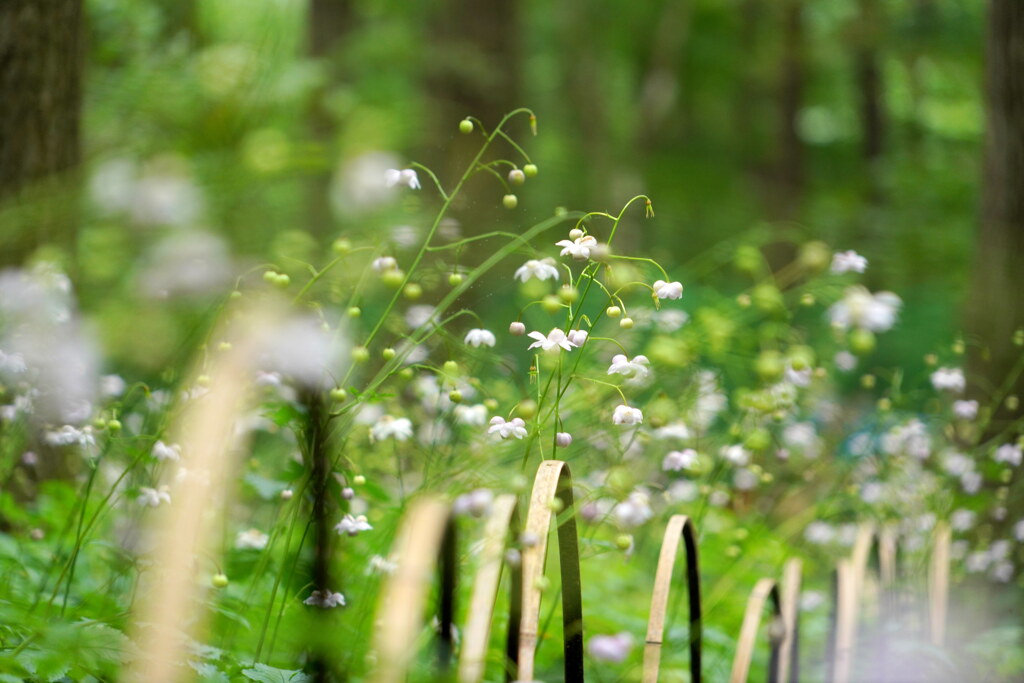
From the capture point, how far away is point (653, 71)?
36.9 feet

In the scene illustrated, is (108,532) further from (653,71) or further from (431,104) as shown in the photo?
(653,71)

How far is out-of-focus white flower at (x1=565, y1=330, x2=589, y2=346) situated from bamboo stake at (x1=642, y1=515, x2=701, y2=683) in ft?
1.03

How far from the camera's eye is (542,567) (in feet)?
3.49

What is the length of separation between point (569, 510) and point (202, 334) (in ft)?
2.08

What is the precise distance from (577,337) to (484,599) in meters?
0.46

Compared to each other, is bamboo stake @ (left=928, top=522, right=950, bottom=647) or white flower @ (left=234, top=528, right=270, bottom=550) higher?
bamboo stake @ (left=928, top=522, right=950, bottom=647)

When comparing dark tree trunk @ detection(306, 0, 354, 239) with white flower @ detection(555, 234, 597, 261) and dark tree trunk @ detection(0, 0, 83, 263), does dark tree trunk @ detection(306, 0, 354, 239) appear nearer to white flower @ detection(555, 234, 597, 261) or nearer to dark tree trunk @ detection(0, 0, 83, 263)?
dark tree trunk @ detection(0, 0, 83, 263)

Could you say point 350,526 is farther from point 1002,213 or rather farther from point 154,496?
point 1002,213

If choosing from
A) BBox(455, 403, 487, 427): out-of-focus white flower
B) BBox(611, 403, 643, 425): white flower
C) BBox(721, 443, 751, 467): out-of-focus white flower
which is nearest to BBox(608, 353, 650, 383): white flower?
BBox(611, 403, 643, 425): white flower

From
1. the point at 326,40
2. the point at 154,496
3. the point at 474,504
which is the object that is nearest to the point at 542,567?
the point at 474,504

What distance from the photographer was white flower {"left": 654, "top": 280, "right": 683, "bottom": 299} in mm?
1230

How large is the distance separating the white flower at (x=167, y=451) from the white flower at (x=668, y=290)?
78cm

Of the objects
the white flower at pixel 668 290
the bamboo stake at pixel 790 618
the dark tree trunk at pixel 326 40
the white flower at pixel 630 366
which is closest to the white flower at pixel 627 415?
the white flower at pixel 630 366

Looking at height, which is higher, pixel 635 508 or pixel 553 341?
pixel 553 341
